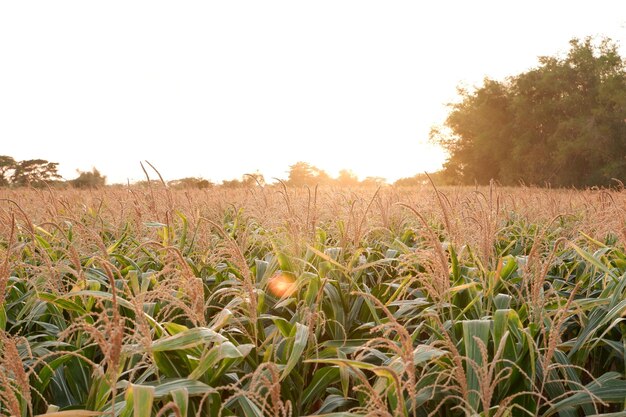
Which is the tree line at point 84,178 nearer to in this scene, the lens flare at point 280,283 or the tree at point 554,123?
the lens flare at point 280,283

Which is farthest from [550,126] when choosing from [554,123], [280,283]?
[280,283]

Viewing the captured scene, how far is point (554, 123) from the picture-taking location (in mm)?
33875

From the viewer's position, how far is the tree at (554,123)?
98.7 feet

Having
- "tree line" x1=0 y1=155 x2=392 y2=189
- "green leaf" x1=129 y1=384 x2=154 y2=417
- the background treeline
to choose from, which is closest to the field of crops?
"green leaf" x1=129 y1=384 x2=154 y2=417

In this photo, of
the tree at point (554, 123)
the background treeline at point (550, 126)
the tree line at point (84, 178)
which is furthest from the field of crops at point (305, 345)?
the tree at point (554, 123)

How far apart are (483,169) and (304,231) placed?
36.8 m

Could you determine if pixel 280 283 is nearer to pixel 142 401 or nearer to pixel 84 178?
pixel 142 401

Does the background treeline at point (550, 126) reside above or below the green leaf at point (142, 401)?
Result: above

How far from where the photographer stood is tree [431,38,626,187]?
98.7 ft

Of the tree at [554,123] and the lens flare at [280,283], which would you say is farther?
the tree at [554,123]

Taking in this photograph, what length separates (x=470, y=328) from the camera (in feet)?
6.14

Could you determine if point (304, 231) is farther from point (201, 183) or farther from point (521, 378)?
point (201, 183)

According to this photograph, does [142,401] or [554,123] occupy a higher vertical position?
[554,123]

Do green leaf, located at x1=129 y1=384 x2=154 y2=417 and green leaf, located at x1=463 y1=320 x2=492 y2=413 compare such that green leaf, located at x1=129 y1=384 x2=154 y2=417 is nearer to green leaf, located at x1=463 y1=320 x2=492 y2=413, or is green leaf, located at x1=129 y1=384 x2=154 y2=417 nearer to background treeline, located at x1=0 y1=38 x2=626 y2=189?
green leaf, located at x1=463 y1=320 x2=492 y2=413
